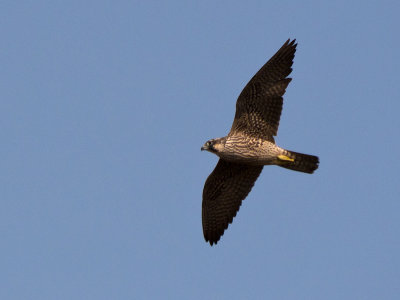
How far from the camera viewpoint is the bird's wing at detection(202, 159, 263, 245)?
15531mm

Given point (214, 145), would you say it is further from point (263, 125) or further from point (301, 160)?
point (301, 160)

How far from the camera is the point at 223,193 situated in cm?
1570

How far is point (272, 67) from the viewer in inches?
570

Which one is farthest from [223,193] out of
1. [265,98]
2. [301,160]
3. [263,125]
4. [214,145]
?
[265,98]

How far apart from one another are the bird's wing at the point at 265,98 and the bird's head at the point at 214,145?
34 cm

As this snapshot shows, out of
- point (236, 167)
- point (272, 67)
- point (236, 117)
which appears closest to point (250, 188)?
point (236, 167)

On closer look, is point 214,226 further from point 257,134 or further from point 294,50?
point 294,50

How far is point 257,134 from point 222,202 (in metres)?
1.94

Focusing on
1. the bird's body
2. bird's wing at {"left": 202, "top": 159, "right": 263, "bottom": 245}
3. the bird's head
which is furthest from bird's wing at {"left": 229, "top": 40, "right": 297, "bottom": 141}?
bird's wing at {"left": 202, "top": 159, "right": 263, "bottom": 245}

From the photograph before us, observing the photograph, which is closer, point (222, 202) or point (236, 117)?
point (236, 117)

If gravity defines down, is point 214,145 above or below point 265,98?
below

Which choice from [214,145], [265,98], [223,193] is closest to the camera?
[265,98]

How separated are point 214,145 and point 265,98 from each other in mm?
1417

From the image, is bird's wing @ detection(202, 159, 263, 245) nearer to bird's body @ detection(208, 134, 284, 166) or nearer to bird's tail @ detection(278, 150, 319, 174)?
bird's body @ detection(208, 134, 284, 166)
